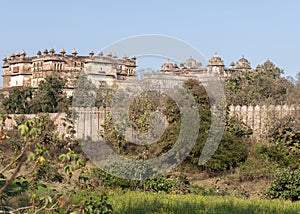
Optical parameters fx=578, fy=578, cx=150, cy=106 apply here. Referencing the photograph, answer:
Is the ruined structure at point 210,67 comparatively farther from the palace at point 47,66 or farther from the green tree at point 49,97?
the green tree at point 49,97

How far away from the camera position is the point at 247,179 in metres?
14.0

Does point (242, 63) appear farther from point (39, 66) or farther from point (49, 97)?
point (49, 97)

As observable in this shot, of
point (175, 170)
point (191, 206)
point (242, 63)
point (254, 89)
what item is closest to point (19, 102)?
point (254, 89)

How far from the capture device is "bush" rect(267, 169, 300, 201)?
11.5m

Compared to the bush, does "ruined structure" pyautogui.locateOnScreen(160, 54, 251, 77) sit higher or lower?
higher

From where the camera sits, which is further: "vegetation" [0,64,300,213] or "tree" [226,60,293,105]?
"tree" [226,60,293,105]

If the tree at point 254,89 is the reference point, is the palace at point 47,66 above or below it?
above

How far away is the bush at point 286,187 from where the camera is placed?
11469 millimetres

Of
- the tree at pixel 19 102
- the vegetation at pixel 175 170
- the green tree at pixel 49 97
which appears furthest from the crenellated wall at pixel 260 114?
the tree at pixel 19 102

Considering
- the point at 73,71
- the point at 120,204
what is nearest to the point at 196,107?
the point at 120,204

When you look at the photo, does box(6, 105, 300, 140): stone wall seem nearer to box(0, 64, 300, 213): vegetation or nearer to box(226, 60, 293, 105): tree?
box(0, 64, 300, 213): vegetation

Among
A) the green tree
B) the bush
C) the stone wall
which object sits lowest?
the bush

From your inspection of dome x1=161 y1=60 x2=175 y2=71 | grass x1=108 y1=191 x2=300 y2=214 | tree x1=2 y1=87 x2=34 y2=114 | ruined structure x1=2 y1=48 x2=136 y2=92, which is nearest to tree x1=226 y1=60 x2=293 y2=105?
dome x1=161 y1=60 x2=175 y2=71

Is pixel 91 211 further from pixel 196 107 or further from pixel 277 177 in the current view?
pixel 196 107
